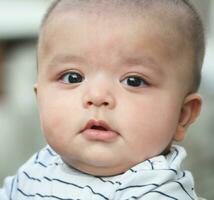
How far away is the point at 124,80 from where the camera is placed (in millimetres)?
2072

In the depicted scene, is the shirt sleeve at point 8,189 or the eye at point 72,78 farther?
the shirt sleeve at point 8,189

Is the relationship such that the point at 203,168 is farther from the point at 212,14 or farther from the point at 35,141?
the point at 212,14

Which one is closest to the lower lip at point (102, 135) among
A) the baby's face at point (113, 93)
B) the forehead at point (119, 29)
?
the baby's face at point (113, 93)

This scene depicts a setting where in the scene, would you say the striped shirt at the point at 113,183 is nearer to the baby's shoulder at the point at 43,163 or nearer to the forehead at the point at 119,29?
the baby's shoulder at the point at 43,163

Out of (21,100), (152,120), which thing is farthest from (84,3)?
(21,100)

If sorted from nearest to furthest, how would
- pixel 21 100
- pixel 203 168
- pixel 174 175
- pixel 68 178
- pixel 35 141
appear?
pixel 174 175 → pixel 68 178 → pixel 203 168 → pixel 35 141 → pixel 21 100

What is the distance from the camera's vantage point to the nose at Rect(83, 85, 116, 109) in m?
2.02

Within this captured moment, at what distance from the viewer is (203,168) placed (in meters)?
4.69

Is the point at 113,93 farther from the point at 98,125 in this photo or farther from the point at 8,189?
the point at 8,189

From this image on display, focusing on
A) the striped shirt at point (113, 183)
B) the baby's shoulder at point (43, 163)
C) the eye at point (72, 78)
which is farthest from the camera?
the baby's shoulder at point (43, 163)

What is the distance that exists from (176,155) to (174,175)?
0.13m

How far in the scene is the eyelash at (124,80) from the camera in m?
2.07

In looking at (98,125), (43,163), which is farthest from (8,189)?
(98,125)

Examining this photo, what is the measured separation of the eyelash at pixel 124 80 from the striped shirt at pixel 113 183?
207 mm
